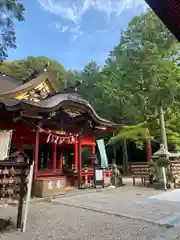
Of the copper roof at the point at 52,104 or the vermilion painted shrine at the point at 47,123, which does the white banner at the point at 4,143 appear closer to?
the vermilion painted shrine at the point at 47,123

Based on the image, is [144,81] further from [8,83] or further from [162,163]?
[8,83]

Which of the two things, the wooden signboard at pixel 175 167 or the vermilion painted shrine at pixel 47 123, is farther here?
the wooden signboard at pixel 175 167

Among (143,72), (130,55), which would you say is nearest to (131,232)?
(143,72)

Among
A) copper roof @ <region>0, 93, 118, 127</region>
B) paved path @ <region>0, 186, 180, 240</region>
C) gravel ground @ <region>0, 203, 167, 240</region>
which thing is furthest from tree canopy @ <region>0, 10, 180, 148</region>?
gravel ground @ <region>0, 203, 167, 240</region>

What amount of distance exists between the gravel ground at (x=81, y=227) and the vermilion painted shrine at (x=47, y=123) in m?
2.55

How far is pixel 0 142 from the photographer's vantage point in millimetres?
6371

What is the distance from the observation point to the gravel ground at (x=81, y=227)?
10.7ft

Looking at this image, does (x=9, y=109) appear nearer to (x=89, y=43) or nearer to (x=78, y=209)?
(x=78, y=209)

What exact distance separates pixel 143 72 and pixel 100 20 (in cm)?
532

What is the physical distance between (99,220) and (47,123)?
5.15 m

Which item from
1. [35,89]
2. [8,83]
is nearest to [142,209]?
[35,89]

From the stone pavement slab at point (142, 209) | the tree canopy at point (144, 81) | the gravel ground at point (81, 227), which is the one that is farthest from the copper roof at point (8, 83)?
the gravel ground at point (81, 227)

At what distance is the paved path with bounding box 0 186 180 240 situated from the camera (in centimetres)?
331

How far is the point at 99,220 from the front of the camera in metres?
4.20
